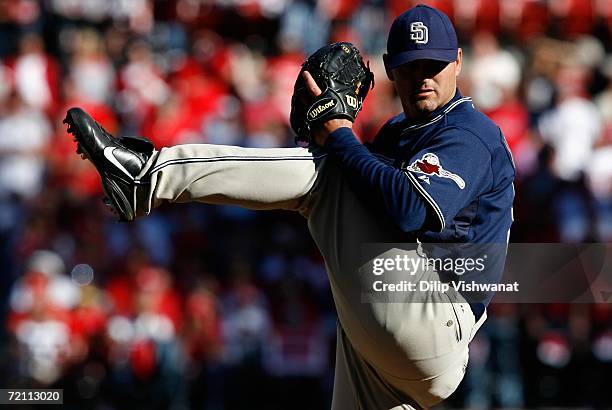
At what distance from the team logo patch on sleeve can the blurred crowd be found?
385 centimetres

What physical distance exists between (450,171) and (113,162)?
109 cm

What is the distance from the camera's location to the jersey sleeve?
3295 mm

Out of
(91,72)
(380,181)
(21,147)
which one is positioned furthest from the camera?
(91,72)

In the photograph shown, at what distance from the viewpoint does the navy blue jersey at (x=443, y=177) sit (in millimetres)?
3295

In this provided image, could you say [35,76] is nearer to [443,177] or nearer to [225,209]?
[225,209]

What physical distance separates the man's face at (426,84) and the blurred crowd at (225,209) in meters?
3.66

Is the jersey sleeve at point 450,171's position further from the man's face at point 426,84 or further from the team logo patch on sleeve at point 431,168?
the man's face at point 426,84

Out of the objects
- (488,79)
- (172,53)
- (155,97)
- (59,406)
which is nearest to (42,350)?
(59,406)

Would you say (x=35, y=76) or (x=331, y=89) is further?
(x=35, y=76)

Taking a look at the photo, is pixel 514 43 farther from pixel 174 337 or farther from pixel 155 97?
pixel 174 337

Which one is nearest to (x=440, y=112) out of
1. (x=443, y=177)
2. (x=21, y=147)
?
(x=443, y=177)

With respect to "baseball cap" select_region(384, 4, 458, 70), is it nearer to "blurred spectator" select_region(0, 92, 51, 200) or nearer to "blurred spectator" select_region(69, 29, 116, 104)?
"blurred spectator" select_region(0, 92, 51, 200)

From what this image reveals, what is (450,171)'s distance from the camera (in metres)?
3.33

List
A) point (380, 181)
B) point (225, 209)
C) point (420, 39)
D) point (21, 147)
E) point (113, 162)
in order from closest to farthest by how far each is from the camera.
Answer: point (380, 181)
point (113, 162)
point (420, 39)
point (225, 209)
point (21, 147)
